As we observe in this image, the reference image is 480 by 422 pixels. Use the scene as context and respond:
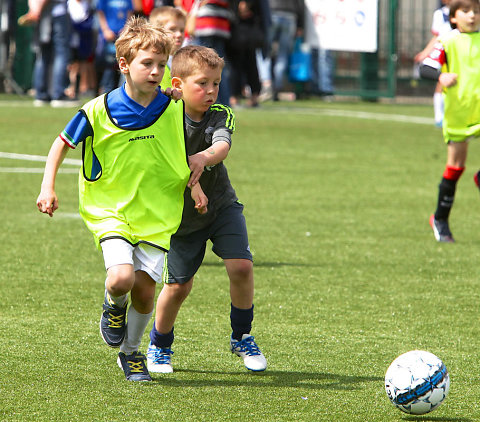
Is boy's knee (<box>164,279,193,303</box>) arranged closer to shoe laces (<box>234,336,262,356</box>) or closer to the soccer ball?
shoe laces (<box>234,336,262,356</box>)

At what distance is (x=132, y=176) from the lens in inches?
165

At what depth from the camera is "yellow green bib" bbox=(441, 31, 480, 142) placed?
747 cm

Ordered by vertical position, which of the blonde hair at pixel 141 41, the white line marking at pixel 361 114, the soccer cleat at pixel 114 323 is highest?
the blonde hair at pixel 141 41

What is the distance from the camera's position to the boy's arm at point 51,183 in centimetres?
399

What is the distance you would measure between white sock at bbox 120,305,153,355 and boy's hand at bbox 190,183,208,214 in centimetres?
50

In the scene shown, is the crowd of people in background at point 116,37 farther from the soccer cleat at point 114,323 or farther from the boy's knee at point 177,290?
the soccer cleat at point 114,323

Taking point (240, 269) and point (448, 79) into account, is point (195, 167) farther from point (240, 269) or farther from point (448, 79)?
point (448, 79)

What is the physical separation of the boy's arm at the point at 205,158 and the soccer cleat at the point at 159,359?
2.60 ft

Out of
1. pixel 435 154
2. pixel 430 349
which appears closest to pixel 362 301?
pixel 430 349

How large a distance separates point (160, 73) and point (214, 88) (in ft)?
0.94

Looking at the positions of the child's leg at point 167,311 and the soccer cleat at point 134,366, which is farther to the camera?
the child's leg at point 167,311

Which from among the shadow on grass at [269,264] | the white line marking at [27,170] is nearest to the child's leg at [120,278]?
the shadow on grass at [269,264]

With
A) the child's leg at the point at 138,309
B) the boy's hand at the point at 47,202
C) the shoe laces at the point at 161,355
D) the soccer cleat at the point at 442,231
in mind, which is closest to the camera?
the boy's hand at the point at 47,202

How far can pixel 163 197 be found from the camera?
423 centimetres
